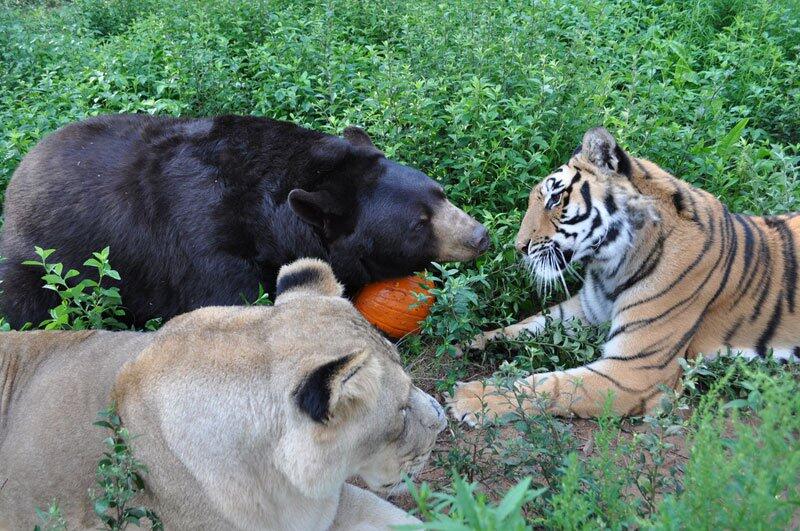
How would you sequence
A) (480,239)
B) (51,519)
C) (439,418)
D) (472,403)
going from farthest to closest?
(480,239) → (472,403) → (439,418) → (51,519)

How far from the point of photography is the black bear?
573 centimetres

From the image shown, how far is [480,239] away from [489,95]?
131 cm

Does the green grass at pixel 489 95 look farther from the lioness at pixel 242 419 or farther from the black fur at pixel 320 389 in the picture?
the black fur at pixel 320 389

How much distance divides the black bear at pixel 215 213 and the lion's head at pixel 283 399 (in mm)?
1964

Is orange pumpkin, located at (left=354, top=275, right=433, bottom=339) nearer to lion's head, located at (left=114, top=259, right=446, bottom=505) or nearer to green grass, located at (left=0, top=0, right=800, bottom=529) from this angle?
green grass, located at (left=0, top=0, right=800, bottom=529)

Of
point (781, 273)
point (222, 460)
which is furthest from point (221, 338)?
point (781, 273)

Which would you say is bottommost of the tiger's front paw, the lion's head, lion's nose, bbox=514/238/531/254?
the tiger's front paw

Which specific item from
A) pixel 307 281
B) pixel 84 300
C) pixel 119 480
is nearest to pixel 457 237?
pixel 307 281

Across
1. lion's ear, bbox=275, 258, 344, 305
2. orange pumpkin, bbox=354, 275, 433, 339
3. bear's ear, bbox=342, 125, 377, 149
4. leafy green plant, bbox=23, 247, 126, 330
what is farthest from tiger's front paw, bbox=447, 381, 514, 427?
leafy green plant, bbox=23, 247, 126, 330

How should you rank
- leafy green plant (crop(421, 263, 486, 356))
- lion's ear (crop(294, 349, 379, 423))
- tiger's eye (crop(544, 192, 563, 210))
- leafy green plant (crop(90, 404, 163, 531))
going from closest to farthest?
1. lion's ear (crop(294, 349, 379, 423))
2. leafy green plant (crop(90, 404, 163, 531))
3. leafy green plant (crop(421, 263, 486, 356))
4. tiger's eye (crop(544, 192, 563, 210))

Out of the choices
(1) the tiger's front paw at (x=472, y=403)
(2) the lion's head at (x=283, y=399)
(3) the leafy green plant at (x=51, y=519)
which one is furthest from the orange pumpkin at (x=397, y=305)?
(3) the leafy green plant at (x=51, y=519)

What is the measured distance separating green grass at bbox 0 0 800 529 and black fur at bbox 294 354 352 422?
1.34 metres

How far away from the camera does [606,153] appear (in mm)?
5344

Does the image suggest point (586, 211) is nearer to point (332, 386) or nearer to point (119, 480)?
point (332, 386)
